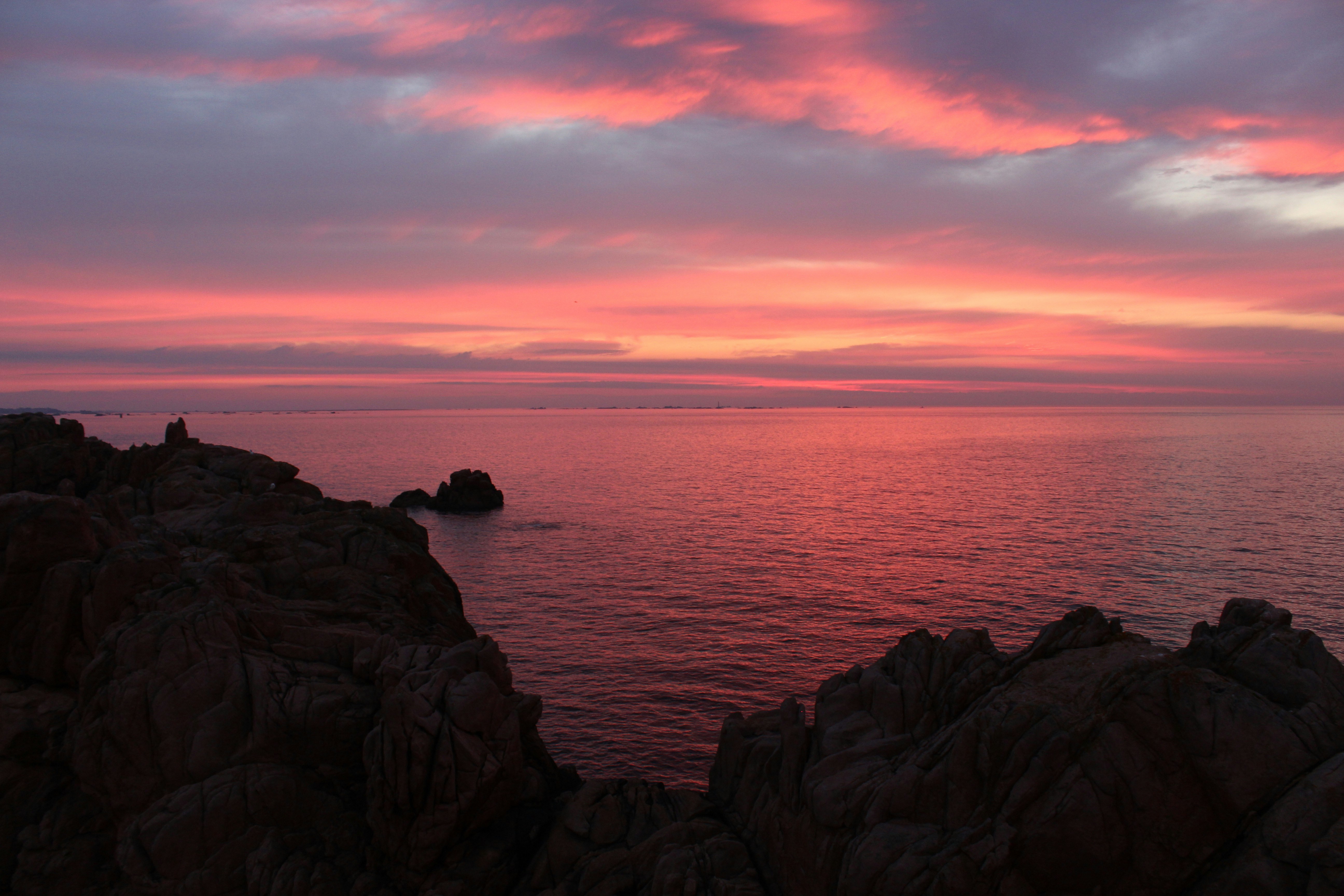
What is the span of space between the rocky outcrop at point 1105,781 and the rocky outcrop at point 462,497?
104 meters

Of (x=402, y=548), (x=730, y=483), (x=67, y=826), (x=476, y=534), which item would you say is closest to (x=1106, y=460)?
(x=730, y=483)

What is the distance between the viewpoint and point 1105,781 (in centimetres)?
1775

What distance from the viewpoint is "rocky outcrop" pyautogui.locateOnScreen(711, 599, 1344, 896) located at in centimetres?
1684

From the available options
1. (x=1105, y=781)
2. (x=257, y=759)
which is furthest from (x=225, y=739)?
(x=1105, y=781)

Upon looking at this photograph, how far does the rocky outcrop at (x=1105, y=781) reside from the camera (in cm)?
1684

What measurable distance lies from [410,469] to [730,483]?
83259 millimetres

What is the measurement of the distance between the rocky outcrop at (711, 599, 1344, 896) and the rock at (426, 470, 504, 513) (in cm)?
10400

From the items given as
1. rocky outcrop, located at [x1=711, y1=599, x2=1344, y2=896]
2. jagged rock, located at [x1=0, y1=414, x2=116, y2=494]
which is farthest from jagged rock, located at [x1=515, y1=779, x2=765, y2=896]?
jagged rock, located at [x1=0, y1=414, x2=116, y2=494]

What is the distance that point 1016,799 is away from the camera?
1809 cm

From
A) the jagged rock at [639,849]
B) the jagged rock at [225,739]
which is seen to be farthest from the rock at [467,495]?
the jagged rock at [639,849]

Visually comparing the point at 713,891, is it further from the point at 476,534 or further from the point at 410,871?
the point at 476,534

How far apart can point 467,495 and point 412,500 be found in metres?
12.0

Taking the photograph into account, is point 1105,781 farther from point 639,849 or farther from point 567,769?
point 567,769

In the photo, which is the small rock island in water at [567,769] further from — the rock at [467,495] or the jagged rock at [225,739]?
the rock at [467,495]
